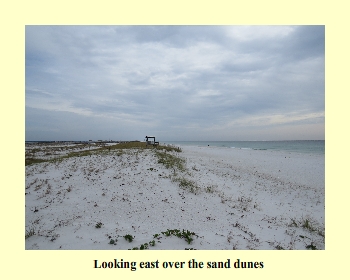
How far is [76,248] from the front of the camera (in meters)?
5.94

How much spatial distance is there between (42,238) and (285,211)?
10.3 metres

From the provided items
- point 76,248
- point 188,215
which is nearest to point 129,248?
point 76,248

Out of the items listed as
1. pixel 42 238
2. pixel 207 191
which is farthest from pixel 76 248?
pixel 207 191

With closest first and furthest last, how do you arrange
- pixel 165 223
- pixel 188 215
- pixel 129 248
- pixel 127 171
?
pixel 129 248 → pixel 165 223 → pixel 188 215 → pixel 127 171

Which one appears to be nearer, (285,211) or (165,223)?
(165,223)

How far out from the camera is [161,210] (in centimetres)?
834

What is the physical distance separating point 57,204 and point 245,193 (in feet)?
32.5

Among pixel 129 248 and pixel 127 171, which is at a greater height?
pixel 127 171

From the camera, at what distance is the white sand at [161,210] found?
632cm

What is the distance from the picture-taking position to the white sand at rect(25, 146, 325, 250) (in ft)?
20.7


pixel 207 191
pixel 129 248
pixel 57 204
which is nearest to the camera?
pixel 129 248
